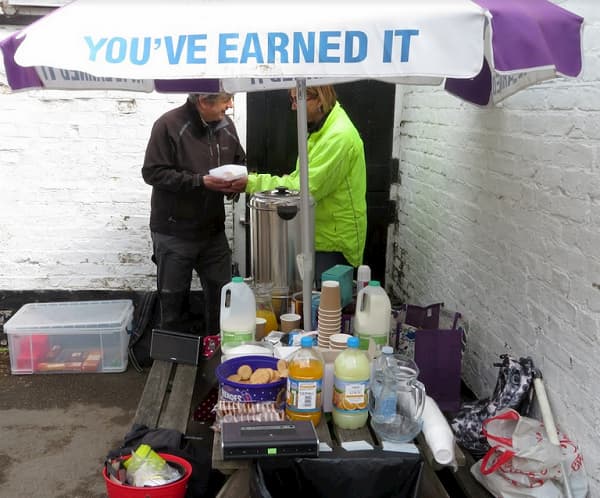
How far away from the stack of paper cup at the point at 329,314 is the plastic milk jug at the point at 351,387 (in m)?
0.47

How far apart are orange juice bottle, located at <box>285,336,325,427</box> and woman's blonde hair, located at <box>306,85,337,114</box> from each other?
1936 millimetres

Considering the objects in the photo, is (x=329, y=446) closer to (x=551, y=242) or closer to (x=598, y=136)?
(x=551, y=242)

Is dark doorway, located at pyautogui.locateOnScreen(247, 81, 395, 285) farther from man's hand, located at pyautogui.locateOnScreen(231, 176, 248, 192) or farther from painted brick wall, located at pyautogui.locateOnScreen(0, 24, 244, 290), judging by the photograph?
man's hand, located at pyautogui.locateOnScreen(231, 176, 248, 192)

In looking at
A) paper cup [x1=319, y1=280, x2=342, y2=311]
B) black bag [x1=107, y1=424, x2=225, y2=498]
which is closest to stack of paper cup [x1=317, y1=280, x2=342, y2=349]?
paper cup [x1=319, y1=280, x2=342, y2=311]

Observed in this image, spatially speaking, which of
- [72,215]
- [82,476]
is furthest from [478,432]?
[72,215]

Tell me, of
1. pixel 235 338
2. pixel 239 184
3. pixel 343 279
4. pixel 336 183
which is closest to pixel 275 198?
pixel 239 184

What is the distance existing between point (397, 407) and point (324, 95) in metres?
2.08

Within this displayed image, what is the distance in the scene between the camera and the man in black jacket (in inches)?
163

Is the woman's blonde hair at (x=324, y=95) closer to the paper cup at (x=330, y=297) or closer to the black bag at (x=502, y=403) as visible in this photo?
the paper cup at (x=330, y=297)

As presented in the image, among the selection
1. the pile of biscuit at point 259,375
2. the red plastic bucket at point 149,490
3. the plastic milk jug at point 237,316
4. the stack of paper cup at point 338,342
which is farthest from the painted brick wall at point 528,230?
the red plastic bucket at point 149,490

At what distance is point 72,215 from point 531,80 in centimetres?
384

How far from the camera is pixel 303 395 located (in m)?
2.22

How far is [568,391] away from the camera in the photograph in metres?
2.52

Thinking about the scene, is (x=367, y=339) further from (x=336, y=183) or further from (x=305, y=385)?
(x=336, y=183)
